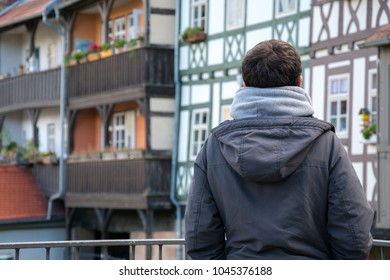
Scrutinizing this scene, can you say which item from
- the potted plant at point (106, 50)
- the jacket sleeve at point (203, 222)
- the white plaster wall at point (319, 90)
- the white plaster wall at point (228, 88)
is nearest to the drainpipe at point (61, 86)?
the potted plant at point (106, 50)

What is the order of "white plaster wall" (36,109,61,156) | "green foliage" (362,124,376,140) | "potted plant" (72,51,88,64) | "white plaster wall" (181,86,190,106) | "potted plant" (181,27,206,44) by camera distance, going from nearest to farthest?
"green foliage" (362,124,376,140)
"potted plant" (181,27,206,44)
"white plaster wall" (181,86,190,106)
"potted plant" (72,51,88,64)
"white plaster wall" (36,109,61,156)

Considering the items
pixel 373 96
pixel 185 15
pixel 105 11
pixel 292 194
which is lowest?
pixel 292 194

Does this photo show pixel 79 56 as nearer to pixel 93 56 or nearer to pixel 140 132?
pixel 93 56

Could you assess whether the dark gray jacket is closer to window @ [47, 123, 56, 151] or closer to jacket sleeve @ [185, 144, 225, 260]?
jacket sleeve @ [185, 144, 225, 260]

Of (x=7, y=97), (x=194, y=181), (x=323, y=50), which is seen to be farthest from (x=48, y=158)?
(x=194, y=181)

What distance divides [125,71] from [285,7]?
6495 mm

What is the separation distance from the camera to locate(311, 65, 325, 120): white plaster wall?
21.3 metres

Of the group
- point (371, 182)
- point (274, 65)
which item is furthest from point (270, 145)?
point (371, 182)

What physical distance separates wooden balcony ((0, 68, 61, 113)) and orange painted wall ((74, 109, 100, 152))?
2.91ft

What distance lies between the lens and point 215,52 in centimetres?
2586

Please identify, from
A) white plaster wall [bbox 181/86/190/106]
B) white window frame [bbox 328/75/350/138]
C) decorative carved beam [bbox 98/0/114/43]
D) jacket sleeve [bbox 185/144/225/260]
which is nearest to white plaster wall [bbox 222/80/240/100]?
white plaster wall [bbox 181/86/190/106]
